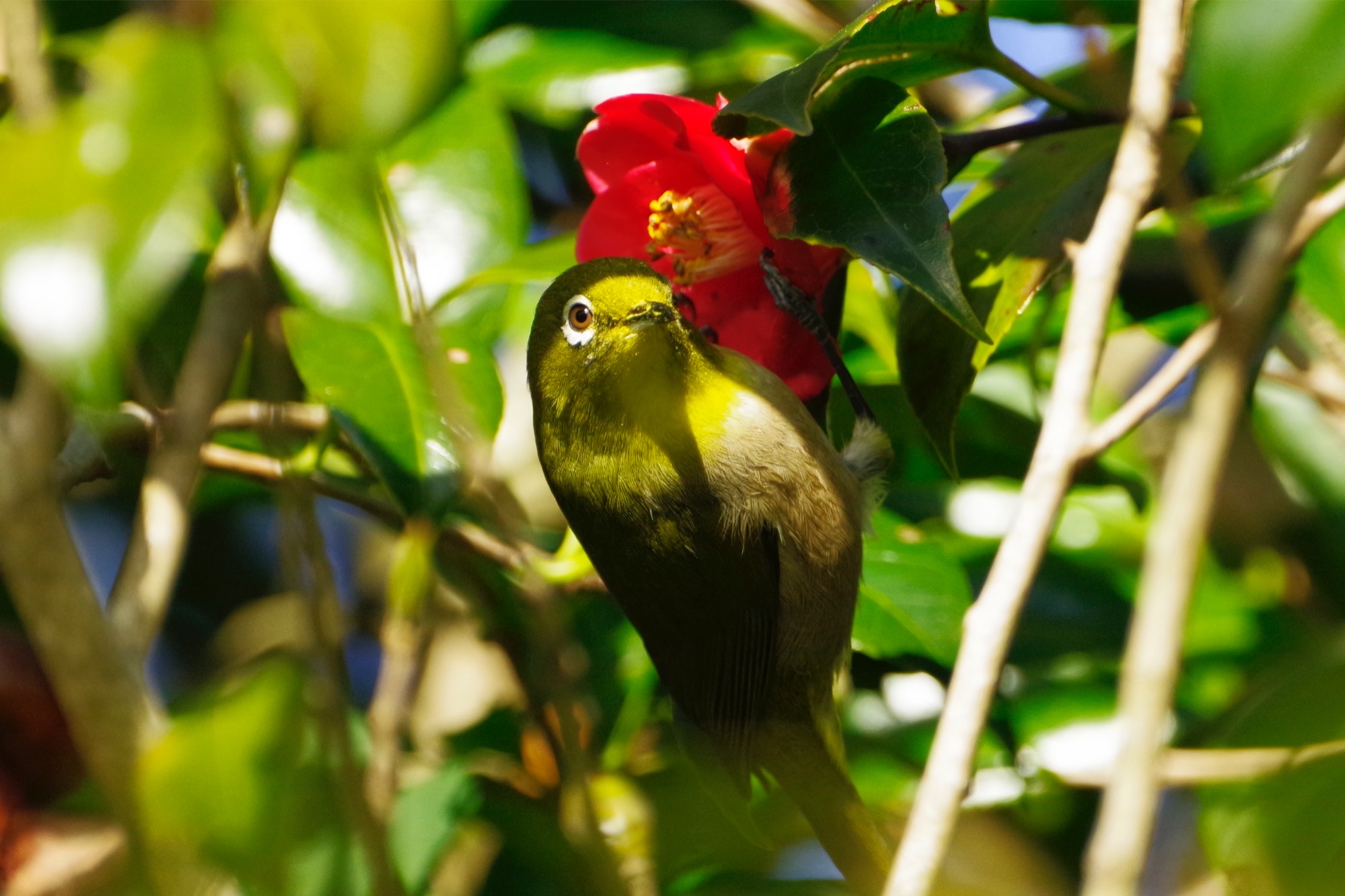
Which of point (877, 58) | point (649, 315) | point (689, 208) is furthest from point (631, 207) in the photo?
point (877, 58)

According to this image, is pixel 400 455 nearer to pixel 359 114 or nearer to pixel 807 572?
pixel 807 572

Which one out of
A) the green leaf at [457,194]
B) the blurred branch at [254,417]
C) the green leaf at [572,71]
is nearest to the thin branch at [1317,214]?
the green leaf at [457,194]

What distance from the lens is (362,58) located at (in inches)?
32.5

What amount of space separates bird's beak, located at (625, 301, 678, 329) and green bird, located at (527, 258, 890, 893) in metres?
0.06

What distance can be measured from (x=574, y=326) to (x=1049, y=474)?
1058 millimetres

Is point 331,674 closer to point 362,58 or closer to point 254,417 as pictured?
point 362,58

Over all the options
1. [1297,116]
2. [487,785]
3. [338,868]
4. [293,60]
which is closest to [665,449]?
[487,785]

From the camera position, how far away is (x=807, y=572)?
2.18 m

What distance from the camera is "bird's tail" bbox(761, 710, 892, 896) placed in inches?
78.2

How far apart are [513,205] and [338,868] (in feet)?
4.59

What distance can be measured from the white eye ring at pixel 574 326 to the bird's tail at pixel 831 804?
765 mm

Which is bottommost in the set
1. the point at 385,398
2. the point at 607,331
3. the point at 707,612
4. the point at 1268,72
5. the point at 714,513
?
the point at 707,612

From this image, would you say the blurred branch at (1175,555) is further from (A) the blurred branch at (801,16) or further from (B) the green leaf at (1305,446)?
(B) the green leaf at (1305,446)

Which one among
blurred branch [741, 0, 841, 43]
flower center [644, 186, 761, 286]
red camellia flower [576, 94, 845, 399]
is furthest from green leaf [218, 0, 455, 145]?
blurred branch [741, 0, 841, 43]
